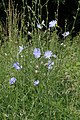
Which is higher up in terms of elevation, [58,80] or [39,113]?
[58,80]

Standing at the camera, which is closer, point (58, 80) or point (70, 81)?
point (70, 81)

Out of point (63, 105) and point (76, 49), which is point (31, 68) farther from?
point (76, 49)

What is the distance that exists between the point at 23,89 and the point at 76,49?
1.91 metres

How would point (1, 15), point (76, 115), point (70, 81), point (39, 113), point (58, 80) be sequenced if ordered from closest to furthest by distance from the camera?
point (76, 115) → point (39, 113) → point (70, 81) → point (58, 80) → point (1, 15)

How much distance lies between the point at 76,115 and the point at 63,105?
1.19ft

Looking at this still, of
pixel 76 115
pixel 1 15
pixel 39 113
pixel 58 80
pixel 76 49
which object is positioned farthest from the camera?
pixel 1 15

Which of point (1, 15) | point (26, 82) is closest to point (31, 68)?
point (26, 82)

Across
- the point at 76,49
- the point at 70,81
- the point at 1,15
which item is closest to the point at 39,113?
the point at 70,81

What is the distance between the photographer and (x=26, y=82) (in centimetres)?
309

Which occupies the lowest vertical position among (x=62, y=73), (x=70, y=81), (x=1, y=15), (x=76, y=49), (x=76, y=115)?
(x=76, y=115)

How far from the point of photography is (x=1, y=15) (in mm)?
5480

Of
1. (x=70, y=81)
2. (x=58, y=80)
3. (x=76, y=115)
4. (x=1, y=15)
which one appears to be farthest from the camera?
(x=1, y=15)

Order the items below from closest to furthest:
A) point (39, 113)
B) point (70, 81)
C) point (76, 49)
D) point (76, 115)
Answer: point (76, 115) < point (39, 113) < point (70, 81) < point (76, 49)

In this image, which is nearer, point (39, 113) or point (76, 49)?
point (39, 113)
